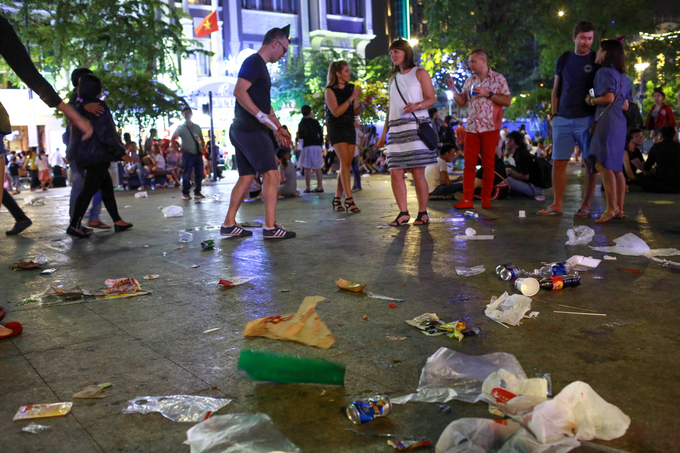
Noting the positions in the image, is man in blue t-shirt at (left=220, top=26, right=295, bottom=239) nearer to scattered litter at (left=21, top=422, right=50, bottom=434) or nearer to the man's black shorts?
the man's black shorts

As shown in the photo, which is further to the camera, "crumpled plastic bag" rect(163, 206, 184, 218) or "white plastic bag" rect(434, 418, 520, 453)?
"crumpled plastic bag" rect(163, 206, 184, 218)

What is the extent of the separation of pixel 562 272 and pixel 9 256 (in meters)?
4.71

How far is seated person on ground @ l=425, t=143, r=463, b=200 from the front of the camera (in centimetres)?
970

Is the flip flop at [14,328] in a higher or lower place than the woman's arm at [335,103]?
lower

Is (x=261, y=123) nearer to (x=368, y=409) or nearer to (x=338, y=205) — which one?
(x=338, y=205)

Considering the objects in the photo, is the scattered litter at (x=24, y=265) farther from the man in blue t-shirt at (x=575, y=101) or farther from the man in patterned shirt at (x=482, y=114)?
the man in blue t-shirt at (x=575, y=101)

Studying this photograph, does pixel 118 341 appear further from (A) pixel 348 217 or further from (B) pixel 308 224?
(A) pixel 348 217

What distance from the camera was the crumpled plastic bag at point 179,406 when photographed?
6.54ft

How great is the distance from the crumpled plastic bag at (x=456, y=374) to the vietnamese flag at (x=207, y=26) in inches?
1439

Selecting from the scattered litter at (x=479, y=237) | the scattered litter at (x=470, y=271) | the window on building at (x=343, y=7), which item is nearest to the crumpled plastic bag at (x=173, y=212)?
the scattered litter at (x=479, y=237)

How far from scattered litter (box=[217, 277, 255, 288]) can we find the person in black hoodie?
3302mm

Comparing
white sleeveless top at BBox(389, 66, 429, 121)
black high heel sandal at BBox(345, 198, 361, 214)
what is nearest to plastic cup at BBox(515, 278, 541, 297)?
white sleeveless top at BBox(389, 66, 429, 121)

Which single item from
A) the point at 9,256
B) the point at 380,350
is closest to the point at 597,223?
the point at 380,350

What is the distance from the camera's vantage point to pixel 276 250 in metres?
5.31
